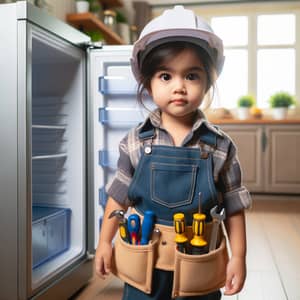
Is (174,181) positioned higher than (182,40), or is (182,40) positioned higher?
(182,40)

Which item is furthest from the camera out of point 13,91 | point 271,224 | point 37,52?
point 271,224

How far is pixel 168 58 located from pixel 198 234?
35cm

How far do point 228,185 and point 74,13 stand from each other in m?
2.58

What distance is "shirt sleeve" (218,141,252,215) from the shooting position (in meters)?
0.86

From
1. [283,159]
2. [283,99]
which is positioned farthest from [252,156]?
[283,99]

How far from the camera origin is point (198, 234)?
0.80 metres

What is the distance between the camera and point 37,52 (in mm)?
1513

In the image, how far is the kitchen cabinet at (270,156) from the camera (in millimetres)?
4094

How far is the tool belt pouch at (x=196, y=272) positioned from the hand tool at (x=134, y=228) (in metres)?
0.09

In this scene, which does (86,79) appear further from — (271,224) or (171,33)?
(271,224)

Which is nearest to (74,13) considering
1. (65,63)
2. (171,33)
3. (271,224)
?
(65,63)

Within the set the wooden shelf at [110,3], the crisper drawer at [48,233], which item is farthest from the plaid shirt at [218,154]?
the wooden shelf at [110,3]

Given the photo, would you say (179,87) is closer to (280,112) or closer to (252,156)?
(252,156)

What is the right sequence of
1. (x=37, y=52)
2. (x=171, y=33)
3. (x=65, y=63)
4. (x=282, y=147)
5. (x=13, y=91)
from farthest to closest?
1. (x=282, y=147)
2. (x=65, y=63)
3. (x=37, y=52)
4. (x=13, y=91)
5. (x=171, y=33)
